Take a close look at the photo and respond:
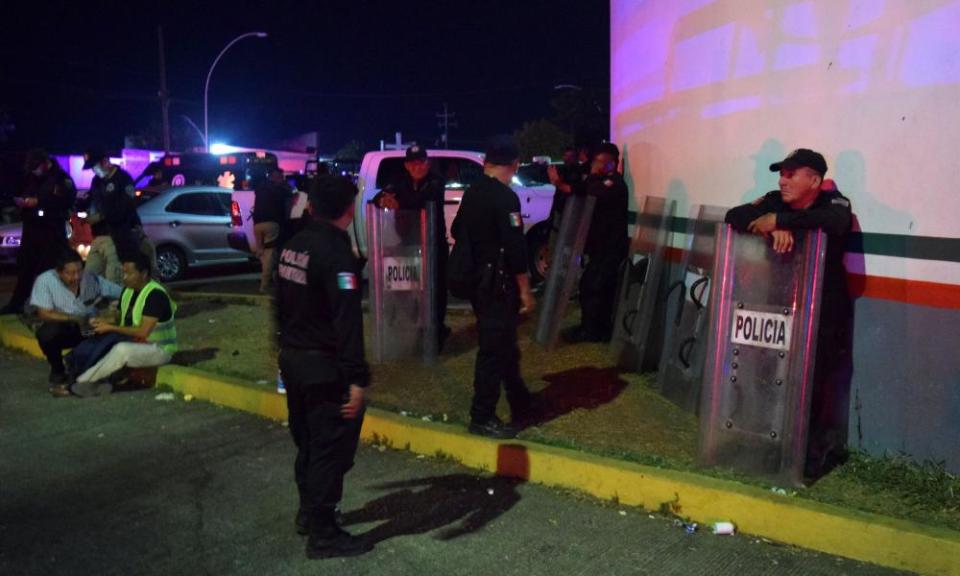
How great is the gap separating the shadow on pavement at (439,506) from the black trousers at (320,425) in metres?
0.47

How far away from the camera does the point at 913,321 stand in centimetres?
474

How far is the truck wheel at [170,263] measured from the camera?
15.1 metres

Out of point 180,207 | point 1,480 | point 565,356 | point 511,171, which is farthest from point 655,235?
point 180,207

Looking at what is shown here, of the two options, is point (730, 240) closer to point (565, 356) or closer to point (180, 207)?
point (565, 356)

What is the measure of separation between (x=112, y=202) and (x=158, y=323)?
8.20ft

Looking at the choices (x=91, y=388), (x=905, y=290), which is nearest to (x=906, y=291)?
(x=905, y=290)

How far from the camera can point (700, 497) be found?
4516 mm

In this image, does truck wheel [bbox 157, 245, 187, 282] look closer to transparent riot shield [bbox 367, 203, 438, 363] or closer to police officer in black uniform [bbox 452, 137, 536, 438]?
transparent riot shield [bbox 367, 203, 438, 363]

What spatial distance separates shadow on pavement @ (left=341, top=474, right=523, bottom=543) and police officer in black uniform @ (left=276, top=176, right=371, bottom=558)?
20.9 inches

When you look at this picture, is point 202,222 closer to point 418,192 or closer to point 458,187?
point 458,187

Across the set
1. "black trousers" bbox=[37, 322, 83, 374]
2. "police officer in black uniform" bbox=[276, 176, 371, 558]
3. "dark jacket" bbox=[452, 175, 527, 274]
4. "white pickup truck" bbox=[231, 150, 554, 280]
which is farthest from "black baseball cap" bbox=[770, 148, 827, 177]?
"white pickup truck" bbox=[231, 150, 554, 280]

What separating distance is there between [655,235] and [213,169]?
15.9 metres

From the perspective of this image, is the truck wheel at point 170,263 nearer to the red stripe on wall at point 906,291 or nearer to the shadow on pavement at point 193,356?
the shadow on pavement at point 193,356

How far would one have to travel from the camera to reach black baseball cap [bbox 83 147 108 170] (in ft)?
32.0
